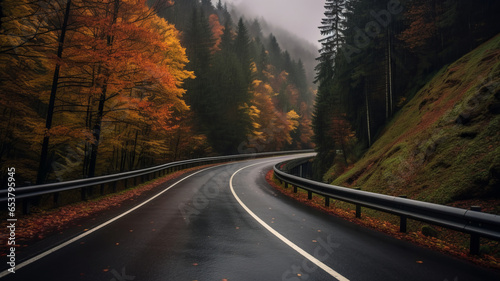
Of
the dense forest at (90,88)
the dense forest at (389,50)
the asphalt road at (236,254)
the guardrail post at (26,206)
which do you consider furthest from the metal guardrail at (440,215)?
the dense forest at (389,50)

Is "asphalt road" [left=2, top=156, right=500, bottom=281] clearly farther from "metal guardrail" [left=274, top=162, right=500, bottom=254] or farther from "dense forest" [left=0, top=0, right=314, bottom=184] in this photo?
"dense forest" [left=0, top=0, right=314, bottom=184]

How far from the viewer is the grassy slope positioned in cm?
688

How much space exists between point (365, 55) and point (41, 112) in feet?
90.3

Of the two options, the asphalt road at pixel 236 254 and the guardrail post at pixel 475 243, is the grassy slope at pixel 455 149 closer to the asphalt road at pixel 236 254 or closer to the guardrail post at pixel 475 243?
the guardrail post at pixel 475 243

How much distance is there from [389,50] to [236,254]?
72.0 ft

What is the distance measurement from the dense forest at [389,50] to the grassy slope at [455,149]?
407cm

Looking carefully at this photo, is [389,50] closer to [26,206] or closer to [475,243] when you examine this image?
[475,243]

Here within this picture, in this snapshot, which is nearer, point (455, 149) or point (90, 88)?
Answer: point (455, 149)

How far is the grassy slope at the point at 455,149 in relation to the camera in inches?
271

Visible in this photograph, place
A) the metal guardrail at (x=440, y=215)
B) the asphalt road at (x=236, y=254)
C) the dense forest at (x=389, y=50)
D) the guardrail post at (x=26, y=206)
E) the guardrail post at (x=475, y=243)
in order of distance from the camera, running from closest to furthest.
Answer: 1. the asphalt road at (x=236, y=254)
2. the metal guardrail at (x=440, y=215)
3. the guardrail post at (x=475, y=243)
4. the guardrail post at (x=26, y=206)
5. the dense forest at (x=389, y=50)

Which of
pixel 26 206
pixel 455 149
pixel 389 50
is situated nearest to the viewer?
pixel 26 206

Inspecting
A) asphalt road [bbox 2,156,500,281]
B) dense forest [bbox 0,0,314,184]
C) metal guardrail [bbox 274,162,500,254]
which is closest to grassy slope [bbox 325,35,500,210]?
metal guardrail [bbox 274,162,500,254]

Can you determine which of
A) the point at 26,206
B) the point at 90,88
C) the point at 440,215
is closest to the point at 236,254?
the point at 440,215

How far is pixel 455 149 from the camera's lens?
8.70m
